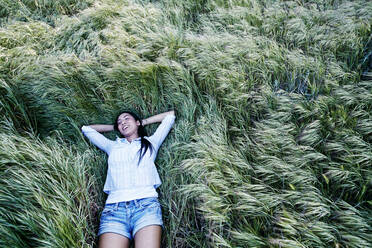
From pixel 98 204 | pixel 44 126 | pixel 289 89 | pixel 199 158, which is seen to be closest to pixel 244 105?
pixel 289 89

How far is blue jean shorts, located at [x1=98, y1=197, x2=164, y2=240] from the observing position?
6.84 feet

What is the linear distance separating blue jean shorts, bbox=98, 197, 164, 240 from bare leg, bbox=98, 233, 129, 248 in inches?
1.2

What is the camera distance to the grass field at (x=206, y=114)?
1.95 metres

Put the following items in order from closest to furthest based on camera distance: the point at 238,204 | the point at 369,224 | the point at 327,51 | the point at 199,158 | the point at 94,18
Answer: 1. the point at 369,224
2. the point at 238,204
3. the point at 199,158
4. the point at 327,51
5. the point at 94,18

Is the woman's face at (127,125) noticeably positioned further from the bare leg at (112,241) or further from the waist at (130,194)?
the bare leg at (112,241)

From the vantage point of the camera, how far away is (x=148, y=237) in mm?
2008

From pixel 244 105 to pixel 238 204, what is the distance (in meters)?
1.21

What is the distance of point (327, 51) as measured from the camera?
9.84ft

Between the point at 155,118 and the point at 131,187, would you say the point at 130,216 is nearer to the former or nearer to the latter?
the point at 131,187

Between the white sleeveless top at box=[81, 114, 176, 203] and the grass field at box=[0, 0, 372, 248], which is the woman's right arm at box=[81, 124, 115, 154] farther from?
the grass field at box=[0, 0, 372, 248]

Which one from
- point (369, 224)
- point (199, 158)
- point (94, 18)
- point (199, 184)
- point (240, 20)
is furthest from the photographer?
point (94, 18)

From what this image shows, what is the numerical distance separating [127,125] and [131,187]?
748 millimetres

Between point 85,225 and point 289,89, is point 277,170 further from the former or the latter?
point 85,225

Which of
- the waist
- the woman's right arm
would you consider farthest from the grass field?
the waist
